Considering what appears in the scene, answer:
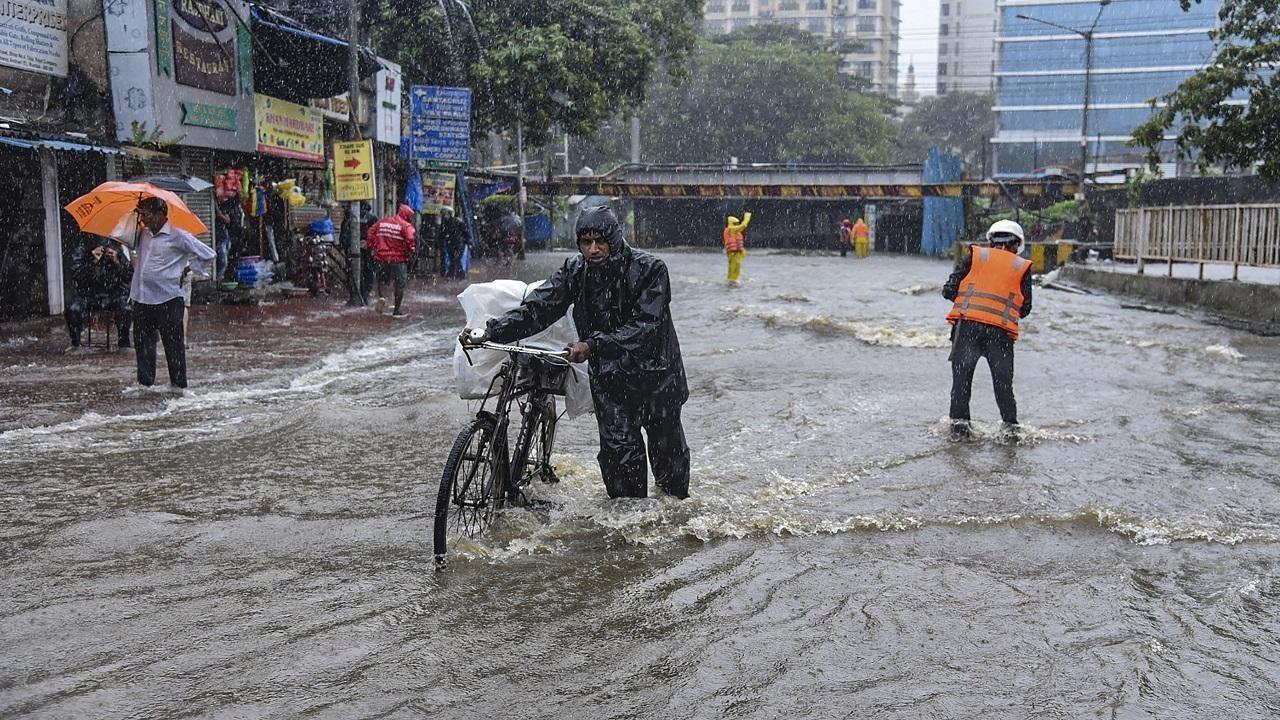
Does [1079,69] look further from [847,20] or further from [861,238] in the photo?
[861,238]

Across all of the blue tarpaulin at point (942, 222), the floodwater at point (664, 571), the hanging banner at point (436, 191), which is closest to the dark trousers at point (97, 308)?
the floodwater at point (664, 571)

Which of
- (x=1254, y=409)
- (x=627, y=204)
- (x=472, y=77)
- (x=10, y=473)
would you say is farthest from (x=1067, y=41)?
(x=10, y=473)

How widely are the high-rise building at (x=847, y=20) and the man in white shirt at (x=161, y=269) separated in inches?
4320

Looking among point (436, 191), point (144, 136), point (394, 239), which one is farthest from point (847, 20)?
point (144, 136)

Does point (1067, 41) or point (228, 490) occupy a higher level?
point (1067, 41)

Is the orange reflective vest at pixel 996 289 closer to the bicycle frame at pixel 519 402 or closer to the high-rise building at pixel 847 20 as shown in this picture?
the bicycle frame at pixel 519 402

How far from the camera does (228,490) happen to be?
6383mm

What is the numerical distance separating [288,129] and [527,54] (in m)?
7.58

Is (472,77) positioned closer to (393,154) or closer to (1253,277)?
(393,154)

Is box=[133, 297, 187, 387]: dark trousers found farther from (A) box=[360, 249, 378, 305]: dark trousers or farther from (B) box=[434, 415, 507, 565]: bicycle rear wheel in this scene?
(A) box=[360, 249, 378, 305]: dark trousers

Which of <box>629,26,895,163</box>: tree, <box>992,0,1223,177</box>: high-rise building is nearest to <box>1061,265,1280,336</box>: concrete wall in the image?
<box>629,26,895,163</box>: tree

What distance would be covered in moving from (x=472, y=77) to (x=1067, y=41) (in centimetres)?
7852

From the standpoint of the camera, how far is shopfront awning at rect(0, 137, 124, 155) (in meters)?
12.0

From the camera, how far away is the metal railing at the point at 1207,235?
57.0ft
